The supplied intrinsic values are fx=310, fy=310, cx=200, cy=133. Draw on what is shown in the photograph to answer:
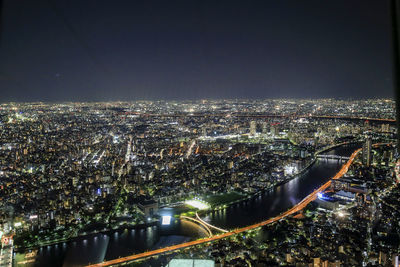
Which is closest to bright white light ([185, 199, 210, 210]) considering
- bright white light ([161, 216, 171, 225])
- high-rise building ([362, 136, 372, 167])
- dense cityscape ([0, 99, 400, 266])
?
dense cityscape ([0, 99, 400, 266])

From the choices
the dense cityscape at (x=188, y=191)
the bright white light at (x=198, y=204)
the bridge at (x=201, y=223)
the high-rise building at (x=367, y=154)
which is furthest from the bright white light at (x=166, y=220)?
the high-rise building at (x=367, y=154)

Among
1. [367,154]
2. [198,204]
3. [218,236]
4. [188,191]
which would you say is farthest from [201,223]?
[367,154]

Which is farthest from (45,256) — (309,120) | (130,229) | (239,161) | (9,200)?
(309,120)

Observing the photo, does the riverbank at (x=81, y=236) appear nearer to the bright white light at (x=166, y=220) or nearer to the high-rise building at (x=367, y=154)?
the bright white light at (x=166, y=220)

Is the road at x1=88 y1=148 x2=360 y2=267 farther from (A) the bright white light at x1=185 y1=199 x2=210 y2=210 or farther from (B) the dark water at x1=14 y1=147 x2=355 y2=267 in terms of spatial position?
(A) the bright white light at x1=185 y1=199 x2=210 y2=210

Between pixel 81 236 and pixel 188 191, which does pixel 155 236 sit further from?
pixel 188 191

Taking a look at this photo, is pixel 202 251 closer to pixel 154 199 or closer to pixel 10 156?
pixel 154 199
